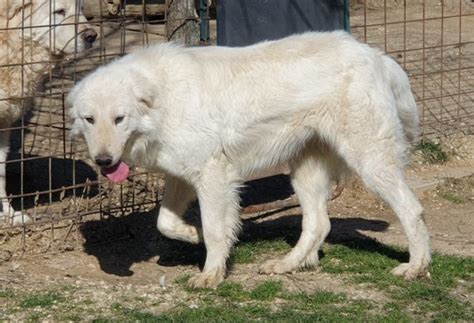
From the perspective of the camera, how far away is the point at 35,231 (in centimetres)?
712

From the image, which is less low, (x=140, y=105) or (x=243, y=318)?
(x=140, y=105)

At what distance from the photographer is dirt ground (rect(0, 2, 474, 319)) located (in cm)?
630

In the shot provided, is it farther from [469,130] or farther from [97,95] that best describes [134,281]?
[469,130]

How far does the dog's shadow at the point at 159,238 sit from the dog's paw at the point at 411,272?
0.40 metres

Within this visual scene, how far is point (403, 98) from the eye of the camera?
256 inches

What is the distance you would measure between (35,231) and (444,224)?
3.03 meters

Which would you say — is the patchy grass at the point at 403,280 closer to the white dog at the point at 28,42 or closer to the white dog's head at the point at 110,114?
the white dog's head at the point at 110,114

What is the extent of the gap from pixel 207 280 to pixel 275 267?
0.57m

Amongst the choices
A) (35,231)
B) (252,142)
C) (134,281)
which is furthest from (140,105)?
(35,231)

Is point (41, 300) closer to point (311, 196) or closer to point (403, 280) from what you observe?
point (311, 196)

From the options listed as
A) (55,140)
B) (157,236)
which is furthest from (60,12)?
(55,140)

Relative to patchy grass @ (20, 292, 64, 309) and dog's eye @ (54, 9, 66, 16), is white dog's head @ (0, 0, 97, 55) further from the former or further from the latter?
A: patchy grass @ (20, 292, 64, 309)

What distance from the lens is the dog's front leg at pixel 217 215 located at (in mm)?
6163

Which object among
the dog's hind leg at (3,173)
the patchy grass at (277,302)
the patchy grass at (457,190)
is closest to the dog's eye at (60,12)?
the dog's hind leg at (3,173)
